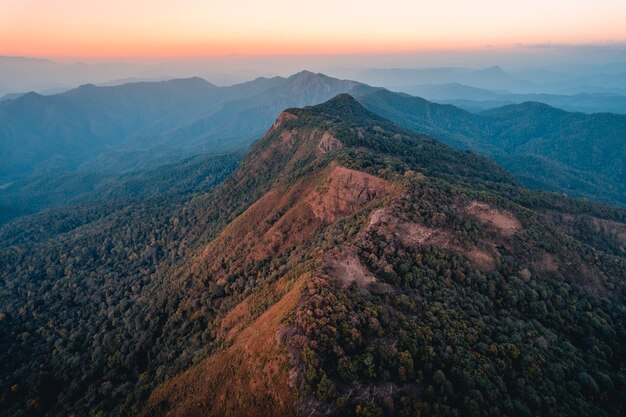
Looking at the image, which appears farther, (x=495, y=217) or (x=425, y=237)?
(x=495, y=217)

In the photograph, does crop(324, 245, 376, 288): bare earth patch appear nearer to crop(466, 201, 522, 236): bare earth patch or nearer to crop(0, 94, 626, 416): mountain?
crop(0, 94, 626, 416): mountain

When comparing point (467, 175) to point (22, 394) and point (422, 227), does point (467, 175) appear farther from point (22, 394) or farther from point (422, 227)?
point (22, 394)

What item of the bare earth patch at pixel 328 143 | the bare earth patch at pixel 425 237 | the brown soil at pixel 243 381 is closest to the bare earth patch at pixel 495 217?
the bare earth patch at pixel 425 237

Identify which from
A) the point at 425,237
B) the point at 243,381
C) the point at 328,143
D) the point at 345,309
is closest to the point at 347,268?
the point at 345,309

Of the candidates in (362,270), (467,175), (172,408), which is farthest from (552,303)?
(467,175)

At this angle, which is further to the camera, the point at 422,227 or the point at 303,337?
the point at 422,227

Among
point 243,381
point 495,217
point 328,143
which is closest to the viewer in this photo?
point 243,381

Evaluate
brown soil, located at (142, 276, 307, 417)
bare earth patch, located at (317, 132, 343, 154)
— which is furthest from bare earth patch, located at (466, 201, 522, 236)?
bare earth patch, located at (317, 132, 343, 154)

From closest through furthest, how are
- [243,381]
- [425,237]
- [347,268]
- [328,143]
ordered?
[243,381] < [347,268] < [425,237] < [328,143]

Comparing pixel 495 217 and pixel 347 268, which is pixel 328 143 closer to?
pixel 495 217
